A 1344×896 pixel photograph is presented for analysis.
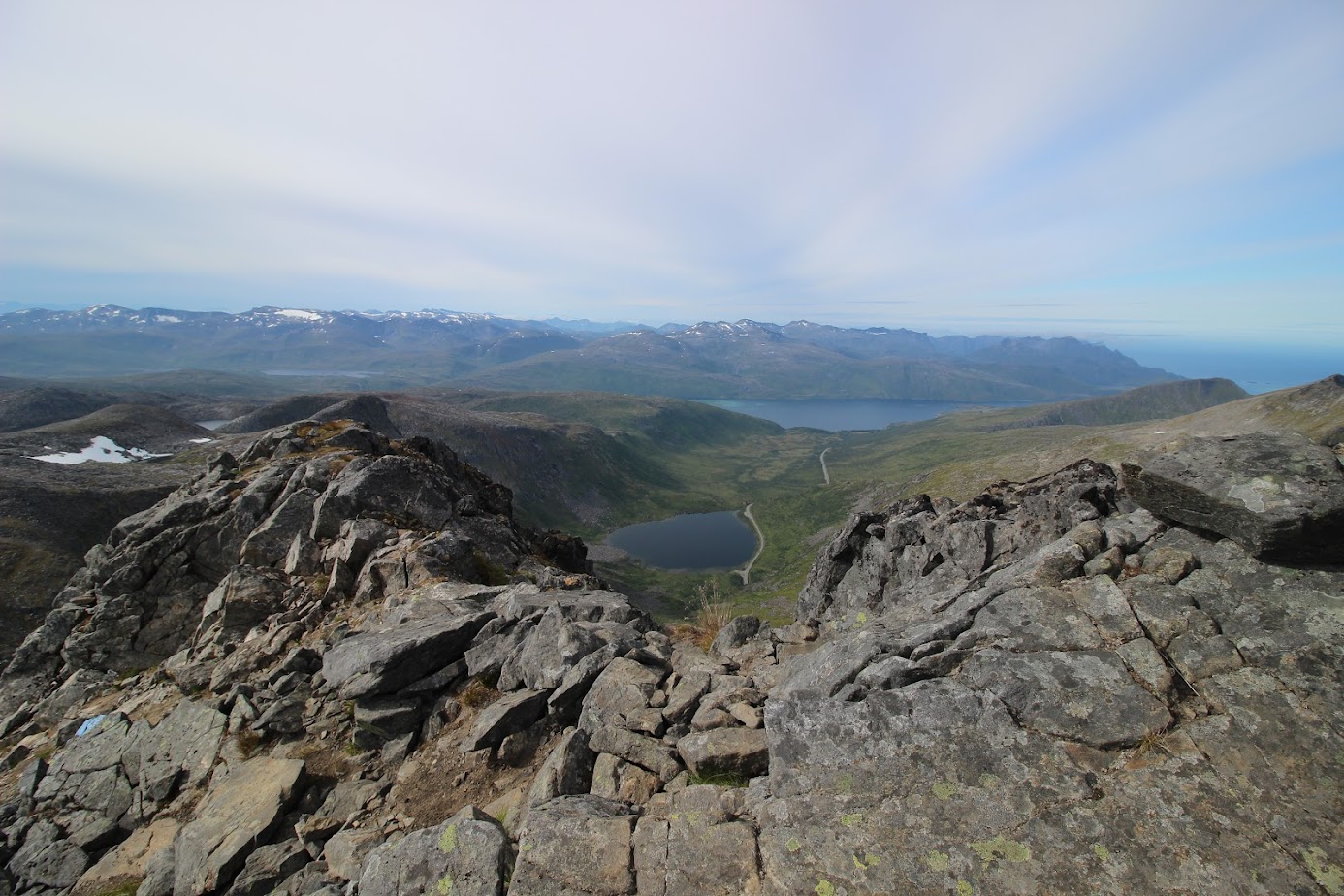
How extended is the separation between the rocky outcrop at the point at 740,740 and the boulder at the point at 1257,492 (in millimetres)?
520

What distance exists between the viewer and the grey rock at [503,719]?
15023 millimetres

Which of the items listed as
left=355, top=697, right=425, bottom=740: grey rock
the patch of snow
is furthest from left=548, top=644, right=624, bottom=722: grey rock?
the patch of snow

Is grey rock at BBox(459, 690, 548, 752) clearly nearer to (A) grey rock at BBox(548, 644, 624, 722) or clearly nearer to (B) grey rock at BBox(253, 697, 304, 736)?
(A) grey rock at BBox(548, 644, 624, 722)

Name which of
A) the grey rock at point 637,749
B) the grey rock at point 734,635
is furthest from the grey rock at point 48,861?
the grey rock at point 734,635

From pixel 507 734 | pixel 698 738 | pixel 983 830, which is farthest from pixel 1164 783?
pixel 507 734

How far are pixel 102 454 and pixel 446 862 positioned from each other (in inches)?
7629

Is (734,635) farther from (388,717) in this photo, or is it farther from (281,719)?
(281,719)

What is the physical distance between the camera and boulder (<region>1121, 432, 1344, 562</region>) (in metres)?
11.0

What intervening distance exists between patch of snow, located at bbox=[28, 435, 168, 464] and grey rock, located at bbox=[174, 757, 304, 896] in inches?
6291

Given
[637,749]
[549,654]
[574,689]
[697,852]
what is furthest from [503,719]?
[697,852]

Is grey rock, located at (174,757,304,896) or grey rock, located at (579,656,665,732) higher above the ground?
grey rock, located at (579,656,665,732)

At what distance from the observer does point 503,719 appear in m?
15.2

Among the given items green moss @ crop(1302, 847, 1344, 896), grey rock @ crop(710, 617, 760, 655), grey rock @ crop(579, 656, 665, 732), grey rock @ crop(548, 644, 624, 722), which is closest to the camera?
green moss @ crop(1302, 847, 1344, 896)

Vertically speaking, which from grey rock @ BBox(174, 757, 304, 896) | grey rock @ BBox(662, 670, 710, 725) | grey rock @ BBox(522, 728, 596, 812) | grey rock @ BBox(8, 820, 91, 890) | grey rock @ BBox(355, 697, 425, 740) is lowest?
grey rock @ BBox(8, 820, 91, 890)
